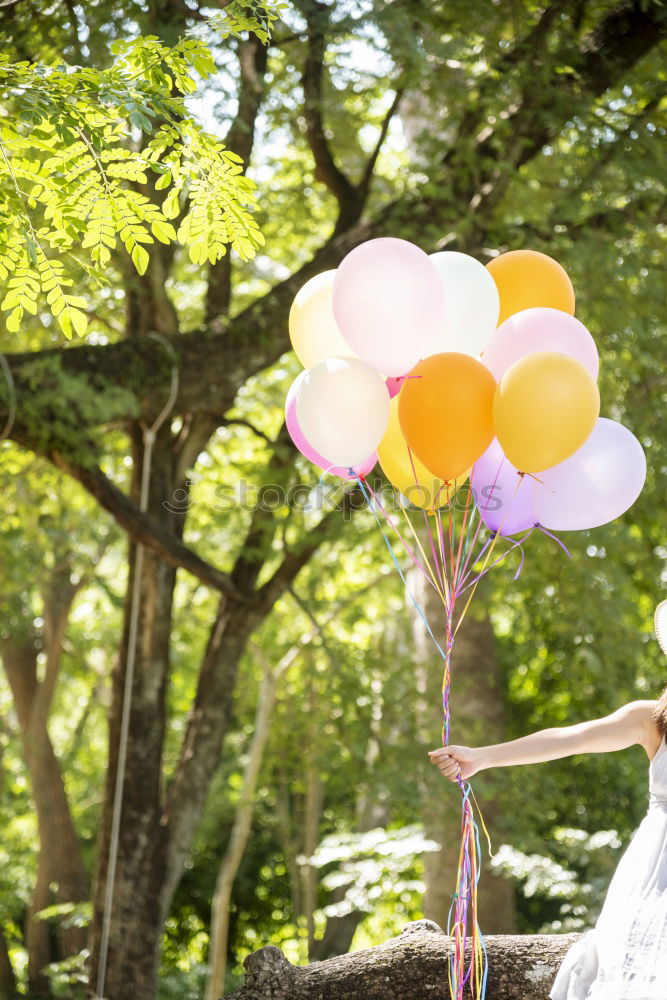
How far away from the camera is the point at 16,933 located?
401 inches

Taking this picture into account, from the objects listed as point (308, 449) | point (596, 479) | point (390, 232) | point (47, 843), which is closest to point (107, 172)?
point (308, 449)

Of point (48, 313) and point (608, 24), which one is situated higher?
point (608, 24)

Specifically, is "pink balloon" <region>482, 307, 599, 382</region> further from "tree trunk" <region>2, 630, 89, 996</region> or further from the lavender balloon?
"tree trunk" <region>2, 630, 89, 996</region>

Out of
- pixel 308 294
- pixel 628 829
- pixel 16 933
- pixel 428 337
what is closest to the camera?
pixel 428 337

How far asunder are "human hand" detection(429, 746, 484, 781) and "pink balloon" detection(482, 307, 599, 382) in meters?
1.15

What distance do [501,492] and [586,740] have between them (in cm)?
102

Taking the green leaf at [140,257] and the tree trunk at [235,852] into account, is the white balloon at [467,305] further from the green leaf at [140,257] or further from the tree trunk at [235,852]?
the tree trunk at [235,852]

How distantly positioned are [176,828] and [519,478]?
3.42 m

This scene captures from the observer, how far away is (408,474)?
3316mm

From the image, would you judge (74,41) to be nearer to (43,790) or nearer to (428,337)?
(428,337)

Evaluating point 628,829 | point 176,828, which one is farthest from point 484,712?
point 628,829

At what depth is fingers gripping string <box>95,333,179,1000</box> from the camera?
511cm

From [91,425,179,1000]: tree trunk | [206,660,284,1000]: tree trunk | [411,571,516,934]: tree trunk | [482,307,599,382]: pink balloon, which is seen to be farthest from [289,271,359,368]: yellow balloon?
[206,660,284,1000]: tree trunk
